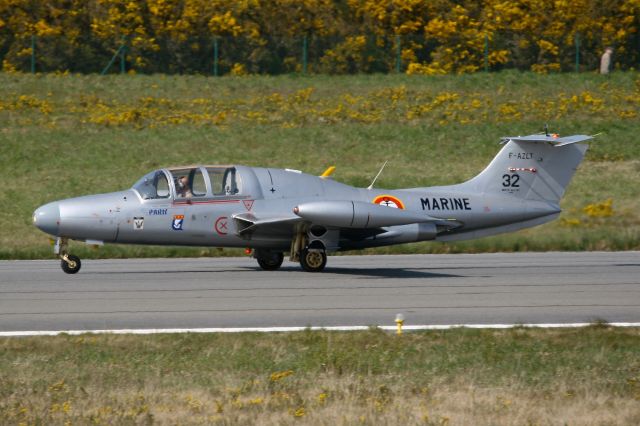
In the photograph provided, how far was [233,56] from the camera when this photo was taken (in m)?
46.2

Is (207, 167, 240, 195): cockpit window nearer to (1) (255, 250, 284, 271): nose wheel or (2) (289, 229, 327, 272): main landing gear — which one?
(2) (289, 229, 327, 272): main landing gear

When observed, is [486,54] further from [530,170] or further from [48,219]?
[48,219]

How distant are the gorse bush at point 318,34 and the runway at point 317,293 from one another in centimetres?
2590

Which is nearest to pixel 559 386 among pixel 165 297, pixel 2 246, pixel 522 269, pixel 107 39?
pixel 165 297

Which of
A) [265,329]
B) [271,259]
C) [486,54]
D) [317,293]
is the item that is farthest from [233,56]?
[265,329]

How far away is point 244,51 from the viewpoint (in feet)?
152

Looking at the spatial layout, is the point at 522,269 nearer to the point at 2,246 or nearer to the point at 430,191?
the point at 430,191

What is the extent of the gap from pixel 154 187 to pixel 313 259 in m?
2.92

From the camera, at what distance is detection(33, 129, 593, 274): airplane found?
17672 mm

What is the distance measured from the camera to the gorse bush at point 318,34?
46.0 metres

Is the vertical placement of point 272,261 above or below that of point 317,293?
below

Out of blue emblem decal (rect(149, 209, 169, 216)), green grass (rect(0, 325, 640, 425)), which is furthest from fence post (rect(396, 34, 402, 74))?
green grass (rect(0, 325, 640, 425))

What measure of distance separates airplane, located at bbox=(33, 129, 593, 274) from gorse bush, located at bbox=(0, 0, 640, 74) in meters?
25.6

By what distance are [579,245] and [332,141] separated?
13.5 meters
